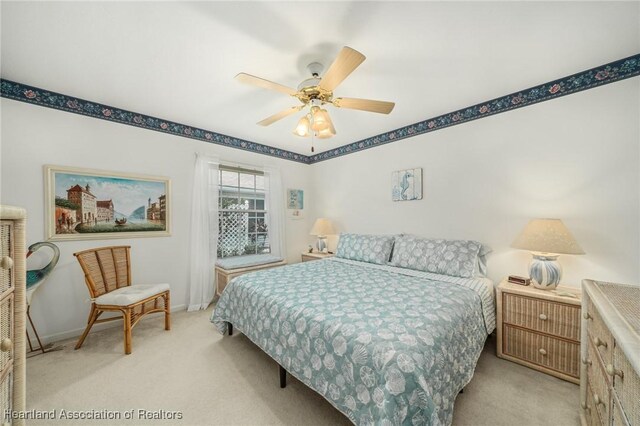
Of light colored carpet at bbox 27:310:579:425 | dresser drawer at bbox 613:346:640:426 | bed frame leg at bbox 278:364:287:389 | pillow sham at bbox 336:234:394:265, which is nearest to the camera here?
dresser drawer at bbox 613:346:640:426

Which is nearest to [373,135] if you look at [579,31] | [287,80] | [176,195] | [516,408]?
[287,80]

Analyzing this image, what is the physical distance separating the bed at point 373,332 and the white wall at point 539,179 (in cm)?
74

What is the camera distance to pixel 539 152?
7.63 feet

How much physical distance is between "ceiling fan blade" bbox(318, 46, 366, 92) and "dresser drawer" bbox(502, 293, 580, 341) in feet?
7.45

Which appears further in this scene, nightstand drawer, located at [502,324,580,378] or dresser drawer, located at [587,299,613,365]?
nightstand drawer, located at [502,324,580,378]

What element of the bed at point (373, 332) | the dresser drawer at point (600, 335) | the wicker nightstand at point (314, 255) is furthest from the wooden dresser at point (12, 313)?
the wicker nightstand at point (314, 255)

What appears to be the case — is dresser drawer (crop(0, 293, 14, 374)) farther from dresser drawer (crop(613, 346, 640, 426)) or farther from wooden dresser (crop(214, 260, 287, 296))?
wooden dresser (crop(214, 260, 287, 296))

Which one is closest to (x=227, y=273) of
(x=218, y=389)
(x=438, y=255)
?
(x=218, y=389)

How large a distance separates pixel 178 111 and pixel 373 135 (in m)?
2.59

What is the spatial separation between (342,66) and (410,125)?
205 centimetres

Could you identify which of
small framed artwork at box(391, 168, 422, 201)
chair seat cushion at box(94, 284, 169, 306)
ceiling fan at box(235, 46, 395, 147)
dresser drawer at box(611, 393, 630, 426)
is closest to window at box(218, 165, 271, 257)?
chair seat cushion at box(94, 284, 169, 306)

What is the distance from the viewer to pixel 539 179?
91.5 inches

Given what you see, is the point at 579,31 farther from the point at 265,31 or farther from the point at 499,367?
the point at 499,367

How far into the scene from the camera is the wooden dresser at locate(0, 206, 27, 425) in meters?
0.78
